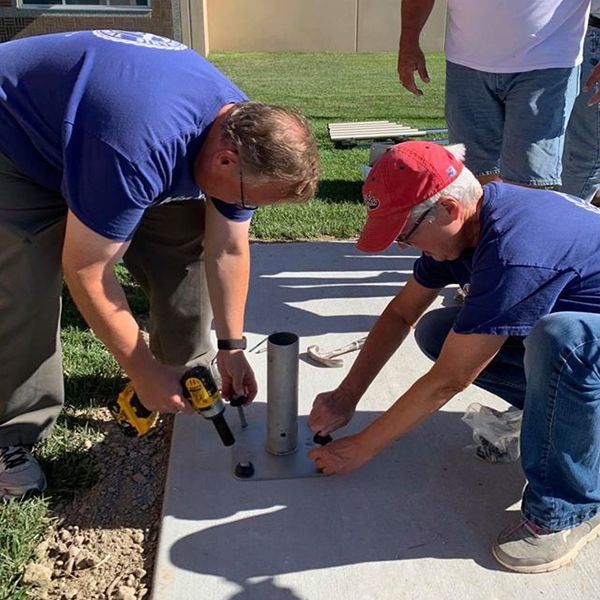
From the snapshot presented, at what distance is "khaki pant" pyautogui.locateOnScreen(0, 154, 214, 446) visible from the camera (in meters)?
2.28

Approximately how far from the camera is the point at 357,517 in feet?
7.70

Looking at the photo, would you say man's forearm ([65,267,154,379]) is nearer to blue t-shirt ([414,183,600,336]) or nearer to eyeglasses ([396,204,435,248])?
eyeglasses ([396,204,435,248])

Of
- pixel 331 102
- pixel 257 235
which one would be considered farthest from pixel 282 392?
pixel 331 102

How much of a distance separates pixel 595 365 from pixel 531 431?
279 millimetres

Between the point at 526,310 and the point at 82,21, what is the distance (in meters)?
11.7

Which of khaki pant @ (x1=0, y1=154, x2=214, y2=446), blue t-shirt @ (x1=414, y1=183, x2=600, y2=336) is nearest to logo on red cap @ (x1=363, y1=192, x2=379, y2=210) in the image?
blue t-shirt @ (x1=414, y1=183, x2=600, y2=336)

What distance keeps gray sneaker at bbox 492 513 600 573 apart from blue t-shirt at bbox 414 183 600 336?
26.6 inches

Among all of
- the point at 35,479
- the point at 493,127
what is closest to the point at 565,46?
the point at 493,127

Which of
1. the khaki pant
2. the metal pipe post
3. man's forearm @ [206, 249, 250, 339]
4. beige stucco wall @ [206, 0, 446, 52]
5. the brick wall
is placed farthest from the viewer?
beige stucco wall @ [206, 0, 446, 52]

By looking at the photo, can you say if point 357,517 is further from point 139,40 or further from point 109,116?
point 139,40

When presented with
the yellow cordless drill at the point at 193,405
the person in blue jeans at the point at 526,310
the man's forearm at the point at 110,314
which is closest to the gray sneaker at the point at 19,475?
the yellow cordless drill at the point at 193,405

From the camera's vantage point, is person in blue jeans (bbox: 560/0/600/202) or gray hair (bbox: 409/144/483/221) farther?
person in blue jeans (bbox: 560/0/600/202)

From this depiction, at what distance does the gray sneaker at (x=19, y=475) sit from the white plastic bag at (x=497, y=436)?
1562mm

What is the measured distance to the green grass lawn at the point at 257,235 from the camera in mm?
2326
